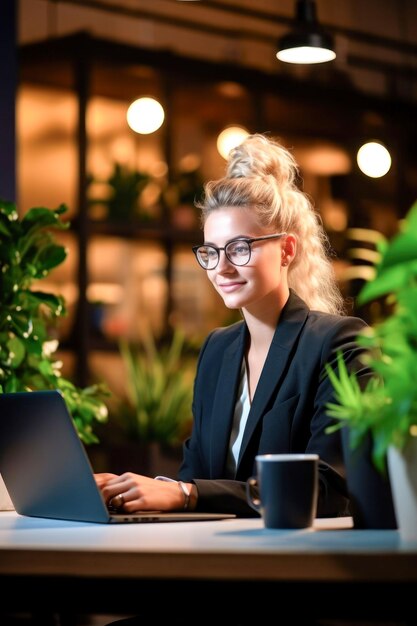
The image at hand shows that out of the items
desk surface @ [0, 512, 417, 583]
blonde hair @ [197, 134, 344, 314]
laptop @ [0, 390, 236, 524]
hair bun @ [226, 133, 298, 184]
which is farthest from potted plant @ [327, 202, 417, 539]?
hair bun @ [226, 133, 298, 184]

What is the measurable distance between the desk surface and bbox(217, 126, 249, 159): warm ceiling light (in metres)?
5.69

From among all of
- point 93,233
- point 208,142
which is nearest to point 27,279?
point 93,233

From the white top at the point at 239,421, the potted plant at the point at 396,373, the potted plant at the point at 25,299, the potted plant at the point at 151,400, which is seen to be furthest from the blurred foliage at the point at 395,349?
the potted plant at the point at 151,400

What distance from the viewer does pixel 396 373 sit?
4.27ft

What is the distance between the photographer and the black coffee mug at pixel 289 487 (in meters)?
1.54

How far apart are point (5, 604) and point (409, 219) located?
696mm

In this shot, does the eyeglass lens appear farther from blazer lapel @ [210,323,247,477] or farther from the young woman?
blazer lapel @ [210,323,247,477]

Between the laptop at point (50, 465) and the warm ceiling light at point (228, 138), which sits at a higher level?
the warm ceiling light at point (228, 138)

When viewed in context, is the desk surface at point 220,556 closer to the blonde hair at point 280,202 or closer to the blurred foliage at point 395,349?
the blurred foliage at point 395,349

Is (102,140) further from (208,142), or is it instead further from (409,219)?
(409,219)

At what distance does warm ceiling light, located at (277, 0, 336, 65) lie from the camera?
15.9 ft

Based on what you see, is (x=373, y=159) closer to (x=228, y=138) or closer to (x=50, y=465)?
(x=228, y=138)

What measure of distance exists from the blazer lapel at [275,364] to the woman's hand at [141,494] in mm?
434

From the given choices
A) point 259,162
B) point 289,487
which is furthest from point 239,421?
point 289,487
